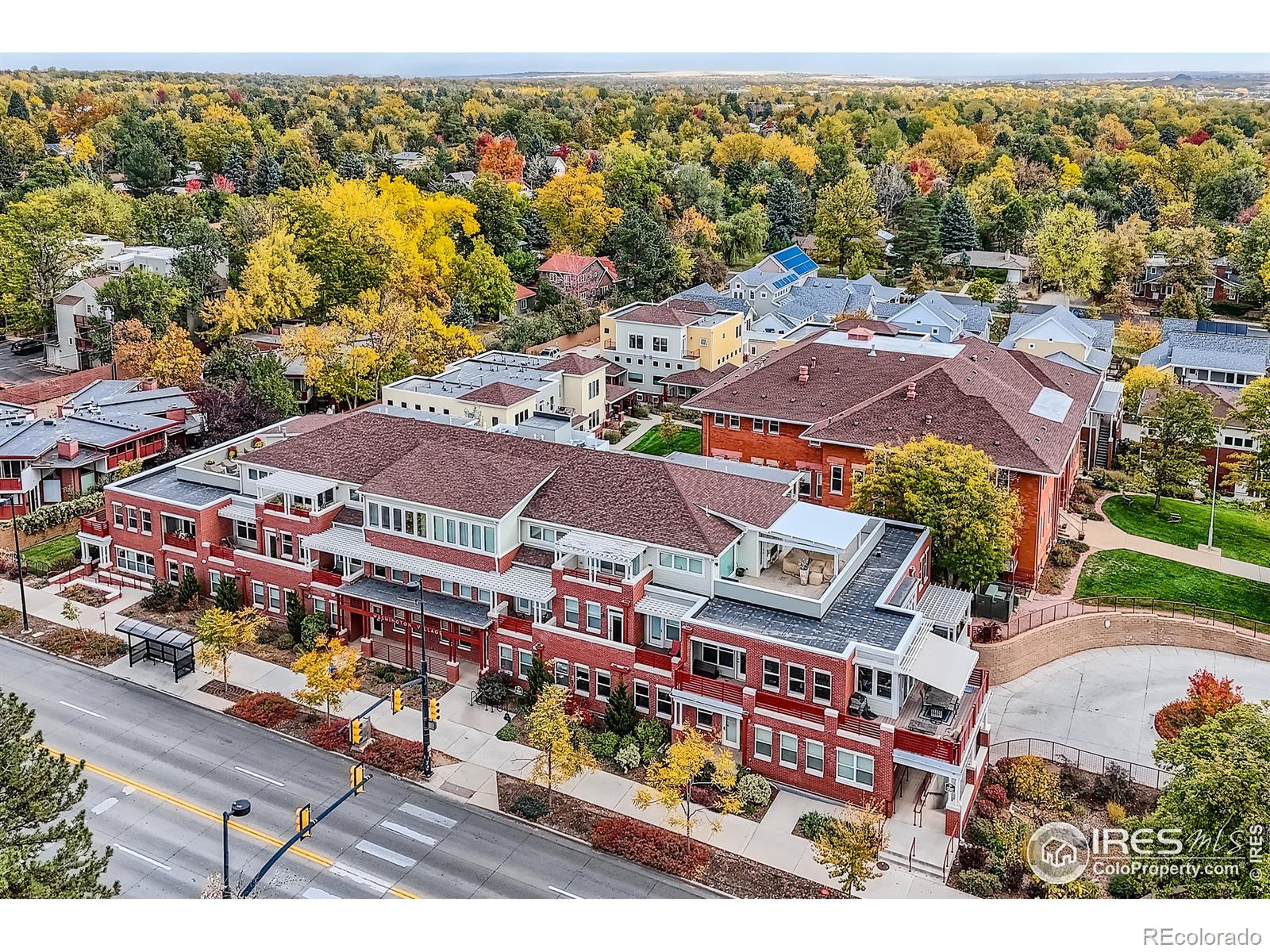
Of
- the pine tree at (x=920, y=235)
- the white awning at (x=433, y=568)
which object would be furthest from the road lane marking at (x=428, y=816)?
the pine tree at (x=920, y=235)

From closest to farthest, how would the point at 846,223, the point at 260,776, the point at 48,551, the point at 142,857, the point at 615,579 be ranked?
the point at 142,857 < the point at 260,776 < the point at 615,579 < the point at 48,551 < the point at 846,223

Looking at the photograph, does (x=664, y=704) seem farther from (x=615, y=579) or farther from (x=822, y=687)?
(x=822, y=687)

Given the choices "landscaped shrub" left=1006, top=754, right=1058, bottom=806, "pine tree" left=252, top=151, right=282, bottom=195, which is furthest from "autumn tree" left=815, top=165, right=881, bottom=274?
"landscaped shrub" left=1006, top=754, right=1058, bottom=806

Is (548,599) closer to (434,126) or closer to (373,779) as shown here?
(373,779)

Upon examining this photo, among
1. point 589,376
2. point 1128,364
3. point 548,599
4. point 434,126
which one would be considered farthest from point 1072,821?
point 434,126

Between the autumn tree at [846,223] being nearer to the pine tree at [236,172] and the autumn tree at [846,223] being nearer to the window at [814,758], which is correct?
the pine tree at [236,172]

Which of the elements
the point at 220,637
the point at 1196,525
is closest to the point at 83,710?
the point at 220,637
